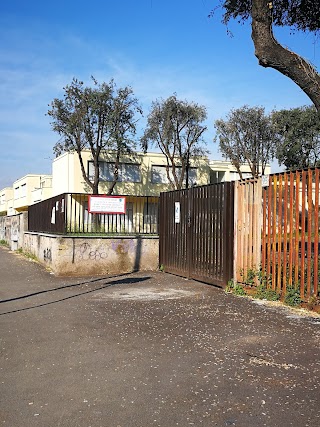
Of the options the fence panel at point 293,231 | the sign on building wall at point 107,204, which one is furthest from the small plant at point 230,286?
the sign on building wall at point 107,204

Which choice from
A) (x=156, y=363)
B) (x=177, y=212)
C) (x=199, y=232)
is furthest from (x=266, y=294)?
(x=177, y=212)

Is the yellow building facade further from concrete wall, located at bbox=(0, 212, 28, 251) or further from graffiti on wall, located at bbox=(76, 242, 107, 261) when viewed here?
graffiti on wall, located at bbox=(76, 242, 107, 261)

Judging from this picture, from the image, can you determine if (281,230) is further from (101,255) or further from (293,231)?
(101,255)

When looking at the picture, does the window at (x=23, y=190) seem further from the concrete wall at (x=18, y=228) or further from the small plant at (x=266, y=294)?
the small plant at (x=266, y=294)

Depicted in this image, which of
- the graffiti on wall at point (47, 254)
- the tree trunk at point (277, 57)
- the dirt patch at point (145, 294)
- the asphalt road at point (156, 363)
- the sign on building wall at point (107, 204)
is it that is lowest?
the asphalt road at point (156, 363)

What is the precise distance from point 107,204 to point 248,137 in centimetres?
2729

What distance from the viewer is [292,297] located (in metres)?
8.22

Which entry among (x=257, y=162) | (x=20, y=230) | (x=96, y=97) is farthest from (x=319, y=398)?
(x=257, y=162)

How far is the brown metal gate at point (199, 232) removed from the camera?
10305 millimetres

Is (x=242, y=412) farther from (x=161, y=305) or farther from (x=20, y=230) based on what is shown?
(x=20, y=230)

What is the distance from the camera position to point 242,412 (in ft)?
12.7

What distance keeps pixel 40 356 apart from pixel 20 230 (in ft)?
63.5

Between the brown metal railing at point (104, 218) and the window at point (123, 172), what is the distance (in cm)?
2794

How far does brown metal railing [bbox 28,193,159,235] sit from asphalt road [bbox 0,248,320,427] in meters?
4.54
